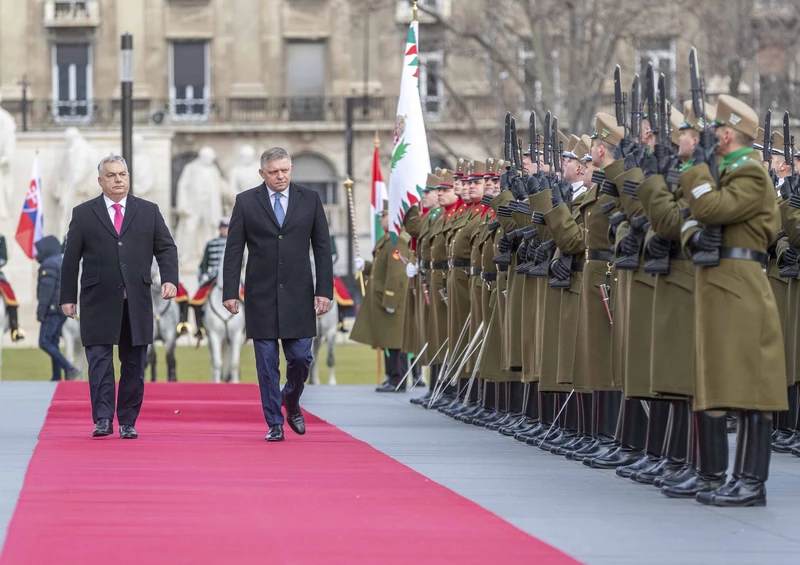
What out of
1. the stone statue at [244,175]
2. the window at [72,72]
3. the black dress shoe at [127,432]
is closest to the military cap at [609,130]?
the black dress shoe at [127,432]

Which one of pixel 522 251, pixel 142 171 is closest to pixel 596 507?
pixel 522 251

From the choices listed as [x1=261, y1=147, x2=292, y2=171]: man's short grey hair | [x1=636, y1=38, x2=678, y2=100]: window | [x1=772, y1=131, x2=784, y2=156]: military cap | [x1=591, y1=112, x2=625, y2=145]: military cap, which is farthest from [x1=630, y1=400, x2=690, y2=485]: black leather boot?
[x1=636, y1=38, x2=678, y2=100]: window

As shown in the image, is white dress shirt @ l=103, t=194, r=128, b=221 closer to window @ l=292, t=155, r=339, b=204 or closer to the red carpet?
the red carpet

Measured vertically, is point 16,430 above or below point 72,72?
below

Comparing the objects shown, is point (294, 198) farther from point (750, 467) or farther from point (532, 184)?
point (750, 467)

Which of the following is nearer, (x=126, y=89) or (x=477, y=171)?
(x=477, y=171)

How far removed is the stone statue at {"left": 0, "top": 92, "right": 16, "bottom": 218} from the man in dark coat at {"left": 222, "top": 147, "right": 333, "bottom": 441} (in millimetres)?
25655

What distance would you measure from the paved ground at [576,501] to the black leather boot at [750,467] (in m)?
0.08

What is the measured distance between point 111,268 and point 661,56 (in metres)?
32.1

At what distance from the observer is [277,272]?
42.0 ft

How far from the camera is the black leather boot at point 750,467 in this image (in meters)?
9.00

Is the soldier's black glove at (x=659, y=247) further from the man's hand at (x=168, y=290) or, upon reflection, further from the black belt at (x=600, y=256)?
the man's hand at (x=168, y=290)

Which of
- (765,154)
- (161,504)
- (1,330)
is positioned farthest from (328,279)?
(1,330)

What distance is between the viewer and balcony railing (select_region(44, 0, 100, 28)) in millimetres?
59469
